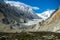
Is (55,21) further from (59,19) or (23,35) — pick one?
(23,35)

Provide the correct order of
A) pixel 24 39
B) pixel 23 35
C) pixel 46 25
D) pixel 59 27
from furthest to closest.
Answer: pixel 46 25 < pixel 59 27 < pixel 23 35 < pixel 24 39

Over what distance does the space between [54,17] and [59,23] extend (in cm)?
1923

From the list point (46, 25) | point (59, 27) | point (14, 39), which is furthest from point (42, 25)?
point (14, 39)

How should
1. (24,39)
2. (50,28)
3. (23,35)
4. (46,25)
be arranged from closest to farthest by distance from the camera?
(24,39) < (23,35) < (50,28) < (46,25)

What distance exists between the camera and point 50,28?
154 meters

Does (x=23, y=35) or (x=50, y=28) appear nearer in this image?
(x=23, y=35)

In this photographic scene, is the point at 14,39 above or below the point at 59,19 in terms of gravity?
below

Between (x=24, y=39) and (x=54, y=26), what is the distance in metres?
132

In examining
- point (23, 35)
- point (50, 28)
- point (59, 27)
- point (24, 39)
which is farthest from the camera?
point (50, 28)

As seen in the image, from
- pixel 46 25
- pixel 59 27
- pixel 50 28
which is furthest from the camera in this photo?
pixel 46 25

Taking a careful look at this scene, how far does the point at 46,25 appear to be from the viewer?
16500cm

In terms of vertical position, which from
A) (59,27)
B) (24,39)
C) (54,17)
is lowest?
(24,39)

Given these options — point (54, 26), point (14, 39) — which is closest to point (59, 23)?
point (54, 26)

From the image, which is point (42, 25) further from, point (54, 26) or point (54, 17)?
point (54, 26)
